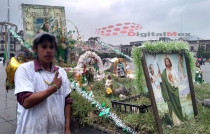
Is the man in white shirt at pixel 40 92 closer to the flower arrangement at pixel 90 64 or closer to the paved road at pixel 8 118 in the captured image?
the paved road at pixel 8 118

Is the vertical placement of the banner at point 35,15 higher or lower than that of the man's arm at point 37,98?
higher

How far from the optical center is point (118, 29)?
842 inches

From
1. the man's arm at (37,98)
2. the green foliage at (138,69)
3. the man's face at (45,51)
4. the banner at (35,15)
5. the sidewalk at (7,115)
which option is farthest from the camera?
the banner at (35,15)

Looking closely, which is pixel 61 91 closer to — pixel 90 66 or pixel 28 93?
pixel 28 93

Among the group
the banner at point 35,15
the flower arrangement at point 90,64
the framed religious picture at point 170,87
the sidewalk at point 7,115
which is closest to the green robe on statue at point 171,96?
the framed religious picture at point 170,87

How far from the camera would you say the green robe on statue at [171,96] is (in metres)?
3.54

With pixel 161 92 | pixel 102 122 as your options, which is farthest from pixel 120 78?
pixel 161 92

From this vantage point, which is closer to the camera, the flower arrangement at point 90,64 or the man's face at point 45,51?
the man's face at point 45,51

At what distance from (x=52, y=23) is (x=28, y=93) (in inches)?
230

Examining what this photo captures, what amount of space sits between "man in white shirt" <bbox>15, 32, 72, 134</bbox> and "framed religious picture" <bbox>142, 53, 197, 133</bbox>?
1.54 meters

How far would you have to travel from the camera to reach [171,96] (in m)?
3.62

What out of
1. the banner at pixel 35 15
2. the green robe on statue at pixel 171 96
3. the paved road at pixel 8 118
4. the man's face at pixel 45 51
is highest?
the banner at pixel 35 15

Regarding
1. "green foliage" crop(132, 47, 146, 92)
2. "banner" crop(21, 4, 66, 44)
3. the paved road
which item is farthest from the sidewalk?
"banner" crop(21, 4, 66, 44)

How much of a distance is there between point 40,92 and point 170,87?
234cm
